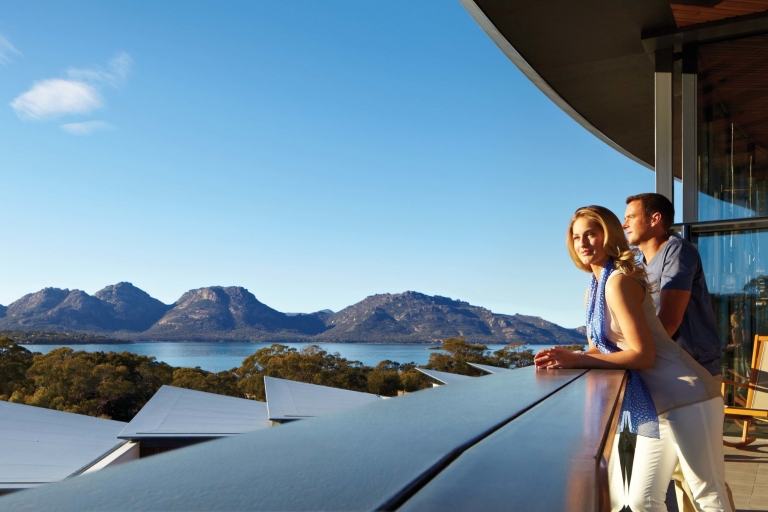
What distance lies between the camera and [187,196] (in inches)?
2714

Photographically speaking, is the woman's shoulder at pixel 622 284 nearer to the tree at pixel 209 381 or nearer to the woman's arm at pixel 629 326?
the woman's arm at pixel 629 326

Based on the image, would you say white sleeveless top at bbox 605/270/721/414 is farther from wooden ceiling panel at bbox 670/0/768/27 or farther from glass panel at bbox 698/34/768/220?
wooden ceiling panel at bbox 670/0/768/27

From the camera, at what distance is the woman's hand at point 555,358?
2139mm

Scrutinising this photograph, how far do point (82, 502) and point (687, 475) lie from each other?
227 cm

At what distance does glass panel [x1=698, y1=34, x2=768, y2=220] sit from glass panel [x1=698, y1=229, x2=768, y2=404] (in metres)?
0.23

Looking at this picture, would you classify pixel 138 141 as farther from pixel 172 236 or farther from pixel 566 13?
pixel 566 13

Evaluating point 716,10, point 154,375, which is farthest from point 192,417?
point 154,375

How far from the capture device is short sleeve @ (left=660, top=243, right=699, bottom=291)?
2.44m

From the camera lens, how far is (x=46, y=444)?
927 cm

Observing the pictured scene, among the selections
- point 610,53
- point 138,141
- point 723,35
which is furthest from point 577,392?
point 138,141

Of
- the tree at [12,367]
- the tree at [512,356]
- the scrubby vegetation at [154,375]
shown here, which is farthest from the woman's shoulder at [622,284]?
the tree at [12,367]

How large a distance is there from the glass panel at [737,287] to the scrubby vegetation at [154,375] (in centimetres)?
1143

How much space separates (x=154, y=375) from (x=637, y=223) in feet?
75.6

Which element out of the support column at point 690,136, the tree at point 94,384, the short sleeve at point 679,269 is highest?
the support column at point 690,136
